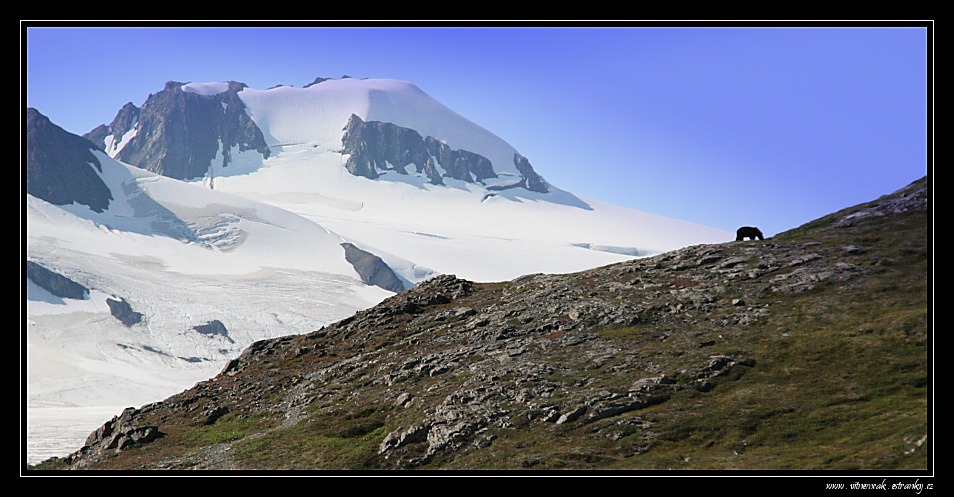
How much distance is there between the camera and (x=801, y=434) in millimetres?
28656

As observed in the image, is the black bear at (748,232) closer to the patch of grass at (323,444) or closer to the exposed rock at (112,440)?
the patch of grass at (323,444)

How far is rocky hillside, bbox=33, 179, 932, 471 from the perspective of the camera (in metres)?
29.5

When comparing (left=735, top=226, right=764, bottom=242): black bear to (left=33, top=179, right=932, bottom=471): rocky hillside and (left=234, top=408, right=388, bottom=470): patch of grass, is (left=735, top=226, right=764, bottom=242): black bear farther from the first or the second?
(left=234, top=408, right=388, bottom=470): patch of grass

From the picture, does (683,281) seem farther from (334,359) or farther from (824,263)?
(334,359)

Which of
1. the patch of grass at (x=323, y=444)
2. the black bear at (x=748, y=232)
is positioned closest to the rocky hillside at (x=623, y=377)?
the patch of grass at (x=323, y=444)

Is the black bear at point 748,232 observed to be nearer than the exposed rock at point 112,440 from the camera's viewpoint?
No

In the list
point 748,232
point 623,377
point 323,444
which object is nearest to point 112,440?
point 323,444

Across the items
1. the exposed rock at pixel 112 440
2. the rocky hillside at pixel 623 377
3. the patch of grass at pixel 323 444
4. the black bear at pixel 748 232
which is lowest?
the exposed rock at pixel 112 440

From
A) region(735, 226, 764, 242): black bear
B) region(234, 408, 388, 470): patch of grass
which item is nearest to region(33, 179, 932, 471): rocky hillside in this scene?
region(234, 408, 388, 470): patch of grass

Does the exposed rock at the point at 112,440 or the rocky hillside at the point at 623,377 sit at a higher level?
the rocky hillside at the point at 623,377

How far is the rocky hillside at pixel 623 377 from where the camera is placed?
29.5 meters
